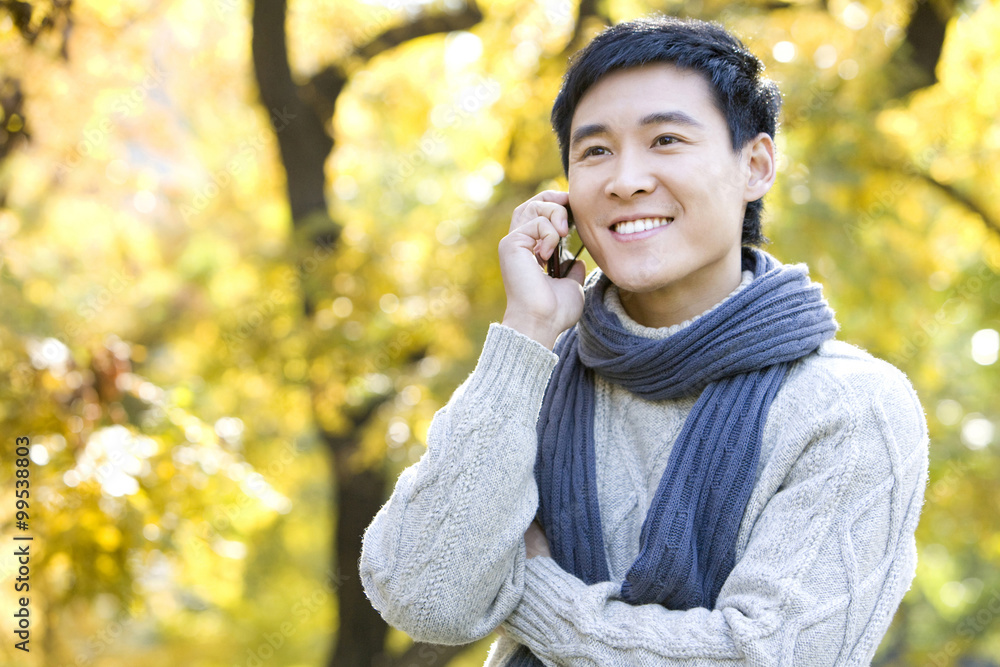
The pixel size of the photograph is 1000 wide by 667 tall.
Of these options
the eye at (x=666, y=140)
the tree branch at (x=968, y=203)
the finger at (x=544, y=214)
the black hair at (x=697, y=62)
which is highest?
the tree branch at (x=968, y=203)

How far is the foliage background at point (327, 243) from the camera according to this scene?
322 cm

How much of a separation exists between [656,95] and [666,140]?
77mm

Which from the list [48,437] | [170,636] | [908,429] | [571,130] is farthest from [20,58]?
[170,636]

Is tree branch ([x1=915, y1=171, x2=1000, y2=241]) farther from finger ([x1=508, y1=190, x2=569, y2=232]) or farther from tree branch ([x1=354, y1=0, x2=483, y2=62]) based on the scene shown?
finger ([x1=508, y1=190, x2=569, y2=232])

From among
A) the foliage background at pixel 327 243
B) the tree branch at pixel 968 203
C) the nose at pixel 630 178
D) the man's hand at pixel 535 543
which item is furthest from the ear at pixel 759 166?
the tree branch at pixel 968 203

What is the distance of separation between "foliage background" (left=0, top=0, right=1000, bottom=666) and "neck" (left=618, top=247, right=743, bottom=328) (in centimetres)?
164

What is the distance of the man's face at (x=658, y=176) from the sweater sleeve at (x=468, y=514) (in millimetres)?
246

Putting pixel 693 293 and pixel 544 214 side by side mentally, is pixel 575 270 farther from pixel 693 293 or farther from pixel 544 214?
pixel 693 293

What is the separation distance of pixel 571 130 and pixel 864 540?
85 centimetres

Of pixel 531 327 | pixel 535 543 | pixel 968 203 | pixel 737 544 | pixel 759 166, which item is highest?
pixel 968 203

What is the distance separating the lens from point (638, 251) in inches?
57.4

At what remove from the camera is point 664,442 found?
1491 mm

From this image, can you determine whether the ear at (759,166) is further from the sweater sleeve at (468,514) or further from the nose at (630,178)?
the sweater sleeve at (468,514)

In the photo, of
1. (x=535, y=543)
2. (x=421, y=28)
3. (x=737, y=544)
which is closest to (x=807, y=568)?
(x=737, y=544)
